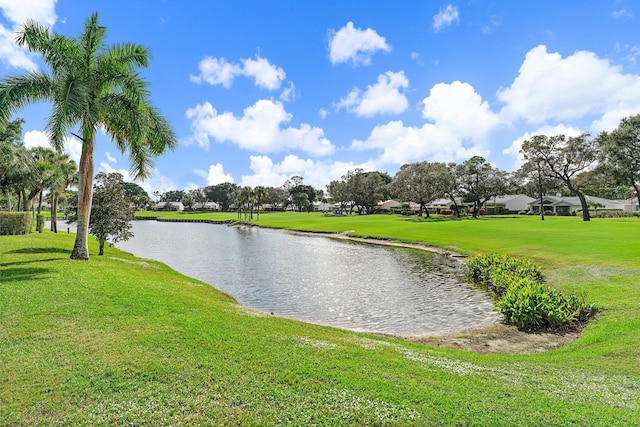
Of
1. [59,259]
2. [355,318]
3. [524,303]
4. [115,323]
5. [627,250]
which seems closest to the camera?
[115,323]

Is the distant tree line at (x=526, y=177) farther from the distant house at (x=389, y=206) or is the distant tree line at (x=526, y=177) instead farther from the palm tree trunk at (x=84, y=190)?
the palm tree trunk at (x=84, y=190)

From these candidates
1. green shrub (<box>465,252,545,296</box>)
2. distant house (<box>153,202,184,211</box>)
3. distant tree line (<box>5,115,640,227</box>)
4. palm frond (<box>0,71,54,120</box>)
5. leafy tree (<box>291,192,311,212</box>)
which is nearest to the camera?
palm frond (<box>0,71,54,120</box>)

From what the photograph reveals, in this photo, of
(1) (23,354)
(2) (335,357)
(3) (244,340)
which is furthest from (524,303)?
(1) (23,354)

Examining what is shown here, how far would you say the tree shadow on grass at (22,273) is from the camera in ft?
45.6

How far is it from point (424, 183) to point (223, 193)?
119m

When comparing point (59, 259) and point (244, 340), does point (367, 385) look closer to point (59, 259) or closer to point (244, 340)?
point (244, 340)

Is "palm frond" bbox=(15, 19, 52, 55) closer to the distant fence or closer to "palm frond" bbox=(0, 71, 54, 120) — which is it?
"palm frond" bbox=(0, 71, 54, 120)

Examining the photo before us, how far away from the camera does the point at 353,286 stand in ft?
79.5

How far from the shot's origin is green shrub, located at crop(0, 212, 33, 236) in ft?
101

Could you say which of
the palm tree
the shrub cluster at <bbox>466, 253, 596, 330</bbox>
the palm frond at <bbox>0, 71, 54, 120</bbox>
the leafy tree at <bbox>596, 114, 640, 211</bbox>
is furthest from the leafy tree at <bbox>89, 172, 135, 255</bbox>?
the leafy tree at <bbox>596, 114, 640, 211</bbox>

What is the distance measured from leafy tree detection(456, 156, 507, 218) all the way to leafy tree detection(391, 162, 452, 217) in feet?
14.7

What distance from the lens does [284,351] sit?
8344 millimetres

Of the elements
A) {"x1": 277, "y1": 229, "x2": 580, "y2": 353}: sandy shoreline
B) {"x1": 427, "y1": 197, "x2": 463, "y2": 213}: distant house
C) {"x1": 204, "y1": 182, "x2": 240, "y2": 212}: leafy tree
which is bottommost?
{"x1": 277, "y1": 229, "x2": 580, "y2": 353}: sandy shoreline

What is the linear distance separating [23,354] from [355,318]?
12.6 m
